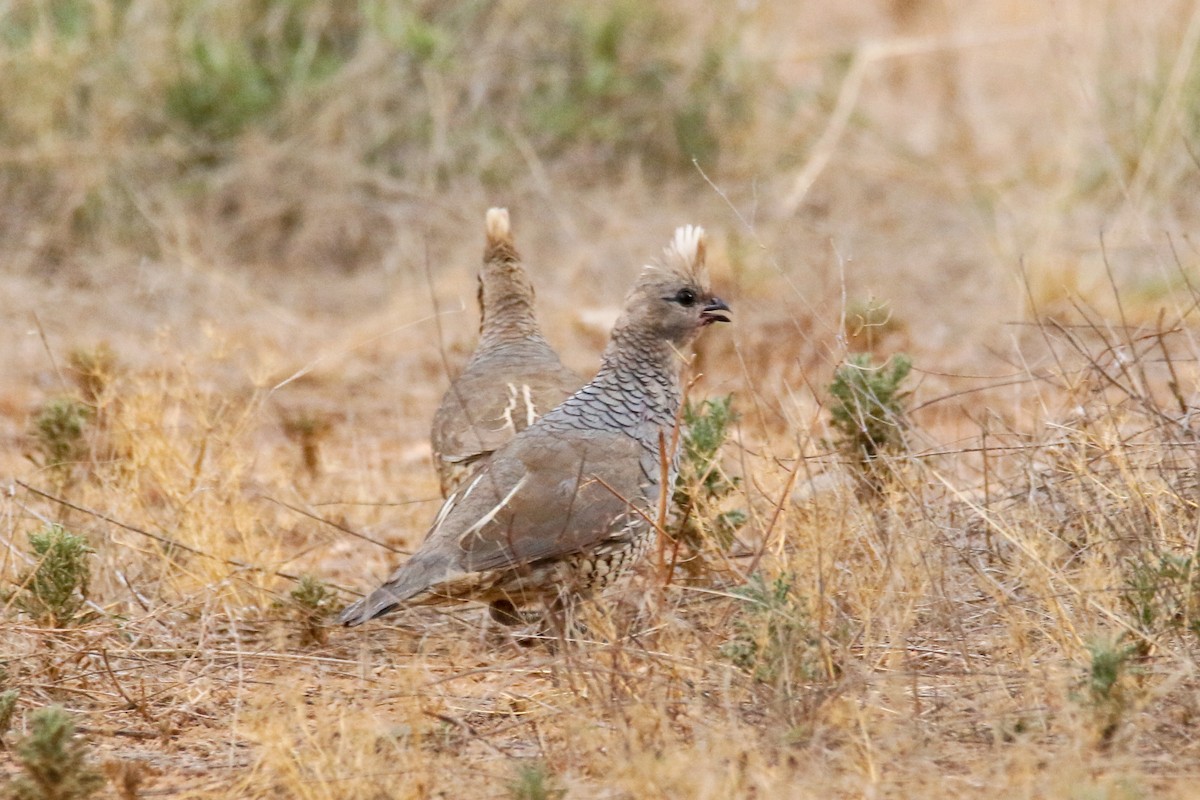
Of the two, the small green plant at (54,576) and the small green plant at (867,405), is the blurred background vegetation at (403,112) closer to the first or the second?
the small green plant at (867,405)

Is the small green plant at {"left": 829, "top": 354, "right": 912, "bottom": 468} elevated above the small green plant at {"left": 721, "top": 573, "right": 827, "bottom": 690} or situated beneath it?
elevated above

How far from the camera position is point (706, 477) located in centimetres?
491

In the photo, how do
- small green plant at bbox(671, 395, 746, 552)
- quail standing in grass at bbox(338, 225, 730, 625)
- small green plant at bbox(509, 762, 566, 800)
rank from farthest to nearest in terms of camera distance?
1. small green plant at bbox(671, 395, 746, 552)
2. quail standing in grass at bbox(338, 225, 730, 625)
3. small green plant at bbox(509, 762, 566, 800)

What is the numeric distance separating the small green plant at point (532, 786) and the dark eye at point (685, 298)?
1.99 metres

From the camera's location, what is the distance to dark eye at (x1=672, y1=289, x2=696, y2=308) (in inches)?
204

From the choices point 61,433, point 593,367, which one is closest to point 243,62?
point 593,367

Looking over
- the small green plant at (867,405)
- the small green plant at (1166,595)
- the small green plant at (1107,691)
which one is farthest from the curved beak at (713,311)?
the small green plant at (1107,691)

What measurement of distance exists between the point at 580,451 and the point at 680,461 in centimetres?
34

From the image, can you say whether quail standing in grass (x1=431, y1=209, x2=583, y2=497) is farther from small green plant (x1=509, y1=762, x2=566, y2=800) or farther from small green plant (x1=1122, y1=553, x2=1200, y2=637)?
small green plant (x1=1122, y1=553, x2=1200, y2=637)

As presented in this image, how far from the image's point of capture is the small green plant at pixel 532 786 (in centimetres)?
335

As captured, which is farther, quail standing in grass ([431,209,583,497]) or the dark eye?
quail standing in grass ([431,209,583,497])

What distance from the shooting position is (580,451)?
483 centimetres

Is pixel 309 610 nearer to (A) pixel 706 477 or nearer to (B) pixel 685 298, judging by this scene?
(A) pixel 706 477

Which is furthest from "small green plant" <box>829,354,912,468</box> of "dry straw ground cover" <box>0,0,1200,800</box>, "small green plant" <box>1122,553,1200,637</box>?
"small green plant" <box>1122,553,1200,637</box>
